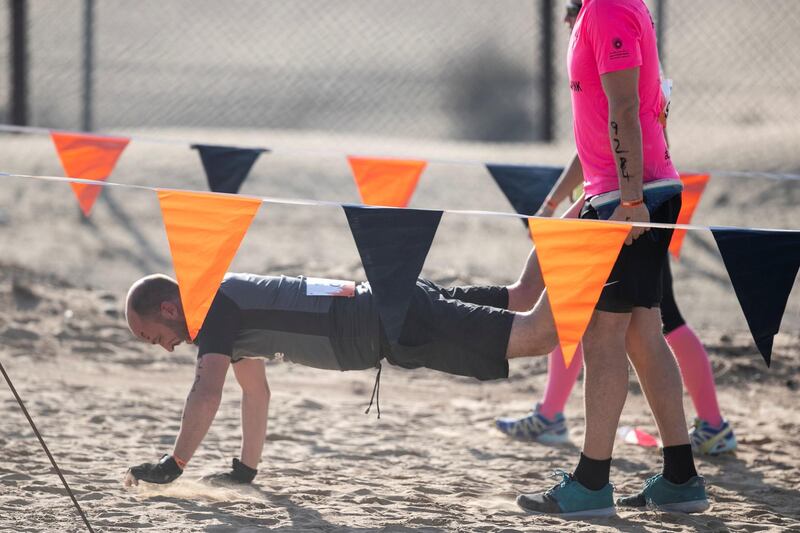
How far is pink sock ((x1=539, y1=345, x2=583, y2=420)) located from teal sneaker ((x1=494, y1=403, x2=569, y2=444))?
0.03m

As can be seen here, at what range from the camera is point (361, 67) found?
2284cm

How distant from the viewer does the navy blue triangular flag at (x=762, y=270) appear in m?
3.81

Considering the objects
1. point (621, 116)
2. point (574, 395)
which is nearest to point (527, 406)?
point (574, 395)

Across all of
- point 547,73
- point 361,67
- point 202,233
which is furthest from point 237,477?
point 361,67

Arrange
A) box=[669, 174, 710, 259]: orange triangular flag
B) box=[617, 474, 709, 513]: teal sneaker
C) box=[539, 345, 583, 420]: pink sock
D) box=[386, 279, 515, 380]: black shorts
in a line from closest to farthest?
1. box=[386, 279, 515, 380]: black shorts
2. box=[617, 474, 709, 513]: teal sneaker
3. box=[539, 345, 583, 420]: pink sock
4. box=[669, 174, 710, 259]: orange triangular flag

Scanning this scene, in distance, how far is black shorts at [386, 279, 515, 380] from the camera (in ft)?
13.2

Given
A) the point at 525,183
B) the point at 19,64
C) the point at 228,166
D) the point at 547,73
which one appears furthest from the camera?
the point at 547,73

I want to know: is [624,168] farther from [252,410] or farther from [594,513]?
[252,410]

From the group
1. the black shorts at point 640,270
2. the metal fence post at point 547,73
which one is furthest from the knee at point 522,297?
the metal fence post at point 547,73

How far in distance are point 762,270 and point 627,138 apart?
2.20ft

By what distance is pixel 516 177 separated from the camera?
5.90 m

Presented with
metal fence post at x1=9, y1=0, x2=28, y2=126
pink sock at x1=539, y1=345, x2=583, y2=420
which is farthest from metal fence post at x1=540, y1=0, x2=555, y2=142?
pink sock at x1=539, y1=345, x2=583, y2=420

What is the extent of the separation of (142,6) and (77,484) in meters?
23.2

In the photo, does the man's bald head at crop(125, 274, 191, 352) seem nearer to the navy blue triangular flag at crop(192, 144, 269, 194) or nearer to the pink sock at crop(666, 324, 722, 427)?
the navy blue triangular flag at crop(192, 144, 269, 194)
